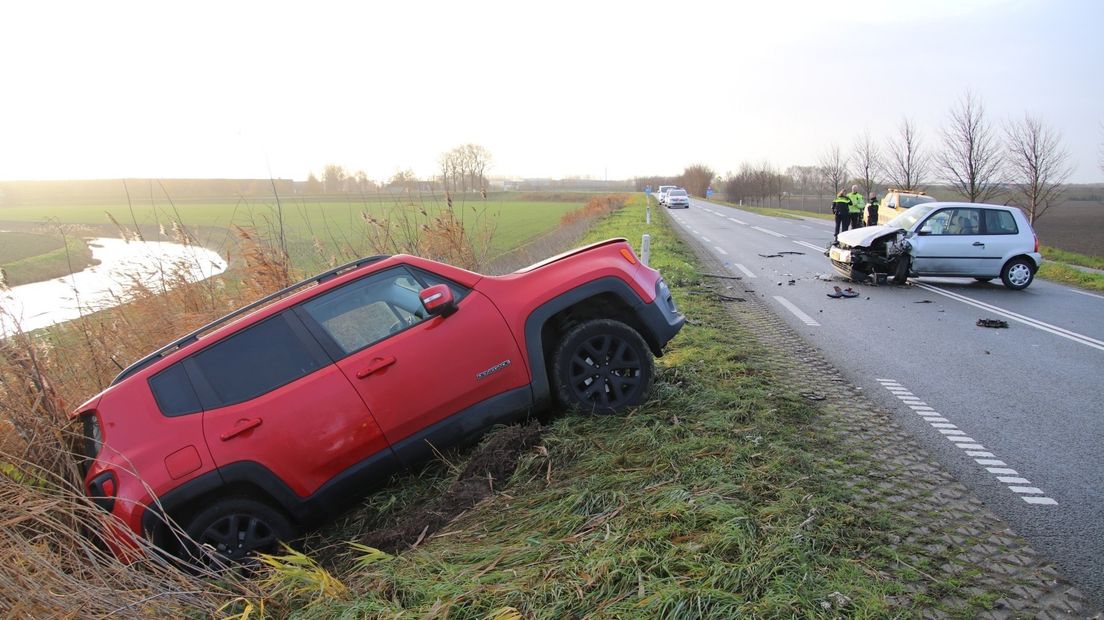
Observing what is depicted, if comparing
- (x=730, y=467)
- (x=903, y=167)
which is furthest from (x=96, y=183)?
(x=730, y=467)

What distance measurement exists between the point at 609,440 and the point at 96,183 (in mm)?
59166

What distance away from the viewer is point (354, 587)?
10.8ft

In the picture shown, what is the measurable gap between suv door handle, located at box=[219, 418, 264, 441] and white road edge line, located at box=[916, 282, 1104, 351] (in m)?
8.97

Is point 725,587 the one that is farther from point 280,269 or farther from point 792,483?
point 280,269

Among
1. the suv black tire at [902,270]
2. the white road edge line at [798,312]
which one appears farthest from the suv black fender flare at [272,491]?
the suv black tire at [902,270]

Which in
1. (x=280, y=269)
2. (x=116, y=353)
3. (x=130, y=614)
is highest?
(x=280, y=269)

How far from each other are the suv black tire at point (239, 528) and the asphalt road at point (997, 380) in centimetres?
436

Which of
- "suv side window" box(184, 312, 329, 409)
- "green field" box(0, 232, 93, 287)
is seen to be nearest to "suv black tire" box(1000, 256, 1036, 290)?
"suv side window" box(184, 312, 329, 409)

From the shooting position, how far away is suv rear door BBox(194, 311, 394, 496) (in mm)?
4016

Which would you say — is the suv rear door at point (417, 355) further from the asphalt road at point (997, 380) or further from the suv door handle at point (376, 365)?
the asphalt road at point (997, 380)

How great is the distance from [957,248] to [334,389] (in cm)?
1256

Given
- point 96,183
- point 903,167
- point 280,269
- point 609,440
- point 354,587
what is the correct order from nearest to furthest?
point 354,587, point 609,440, point 280,269, point 903,167, point 96,183

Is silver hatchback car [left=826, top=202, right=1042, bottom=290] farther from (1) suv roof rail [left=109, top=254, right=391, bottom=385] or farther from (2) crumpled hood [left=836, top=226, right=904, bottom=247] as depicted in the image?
(1) suv roof rail [left=109, top=254, right=391, bottom=385]

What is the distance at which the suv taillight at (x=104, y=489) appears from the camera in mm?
3804
